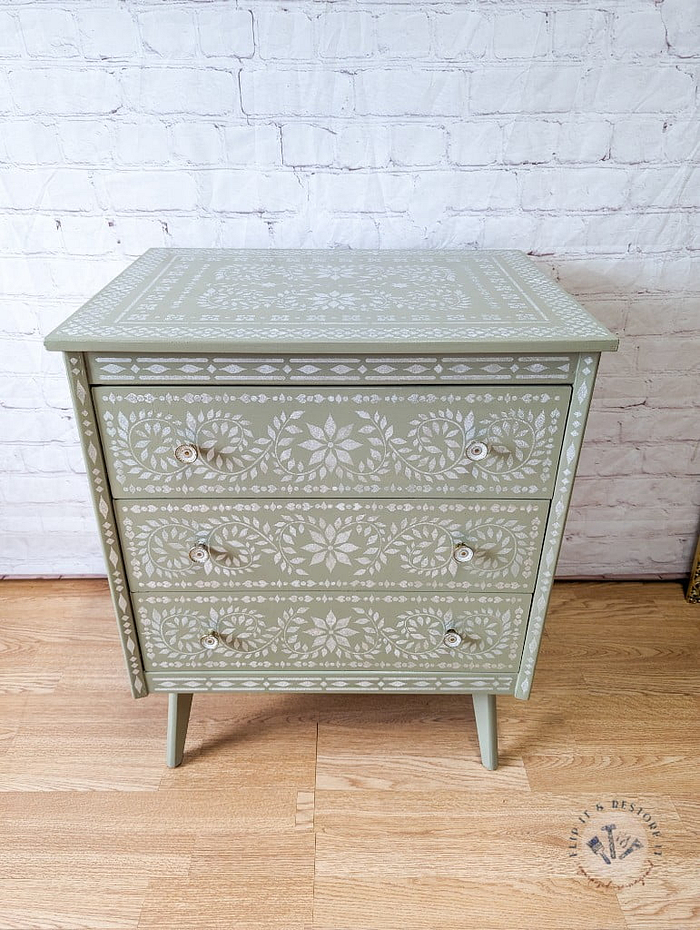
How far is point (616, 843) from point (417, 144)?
1306 millimetres

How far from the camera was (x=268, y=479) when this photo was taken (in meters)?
1.03

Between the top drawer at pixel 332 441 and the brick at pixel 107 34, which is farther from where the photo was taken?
the brick at pixel 107 34

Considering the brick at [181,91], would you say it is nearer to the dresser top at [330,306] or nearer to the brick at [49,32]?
the brick at [49,32]

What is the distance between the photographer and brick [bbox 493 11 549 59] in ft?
4.00

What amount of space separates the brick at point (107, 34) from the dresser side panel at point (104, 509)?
0.68m

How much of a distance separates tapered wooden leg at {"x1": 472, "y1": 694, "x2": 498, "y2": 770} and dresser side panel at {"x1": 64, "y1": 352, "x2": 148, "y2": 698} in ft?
2.01

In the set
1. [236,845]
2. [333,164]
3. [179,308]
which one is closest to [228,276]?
[179,308]

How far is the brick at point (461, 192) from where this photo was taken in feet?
4.40

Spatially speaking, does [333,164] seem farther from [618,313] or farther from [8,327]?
[8,327]

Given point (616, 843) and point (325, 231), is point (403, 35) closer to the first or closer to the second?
point (325, 231)

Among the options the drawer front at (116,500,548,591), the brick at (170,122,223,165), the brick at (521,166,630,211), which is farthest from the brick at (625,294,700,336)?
the brick at (170,122,223,165)

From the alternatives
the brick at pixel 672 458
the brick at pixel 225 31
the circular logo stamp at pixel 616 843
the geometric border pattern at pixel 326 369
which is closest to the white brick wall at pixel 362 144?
the brick at pixel 225 31

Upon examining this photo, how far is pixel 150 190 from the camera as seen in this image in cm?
135

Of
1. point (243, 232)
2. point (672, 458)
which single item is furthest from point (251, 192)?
point (672, 458)
